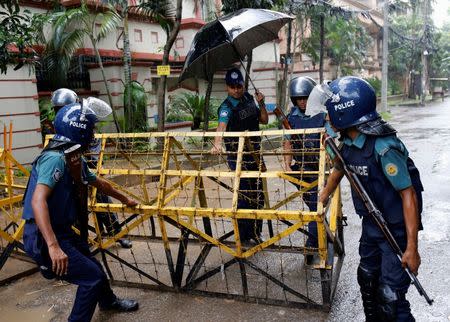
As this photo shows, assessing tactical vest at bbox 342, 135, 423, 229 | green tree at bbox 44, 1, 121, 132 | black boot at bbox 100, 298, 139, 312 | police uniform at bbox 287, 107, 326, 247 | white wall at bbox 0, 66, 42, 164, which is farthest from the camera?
green tree at bbox 44, 1, 121, 132

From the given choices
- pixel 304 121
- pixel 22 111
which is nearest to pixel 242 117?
pixel 304 121

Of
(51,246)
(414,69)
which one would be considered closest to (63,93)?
(51,246)

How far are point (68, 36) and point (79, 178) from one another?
766 cm

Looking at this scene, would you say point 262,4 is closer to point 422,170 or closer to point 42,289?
point 422,170

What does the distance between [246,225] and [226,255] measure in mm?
393

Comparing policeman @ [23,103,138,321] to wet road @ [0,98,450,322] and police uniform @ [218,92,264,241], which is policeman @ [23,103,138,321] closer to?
wet road @ [0,98,450,322]

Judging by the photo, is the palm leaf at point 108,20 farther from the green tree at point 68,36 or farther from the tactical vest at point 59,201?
the tactical vest at point 59,201

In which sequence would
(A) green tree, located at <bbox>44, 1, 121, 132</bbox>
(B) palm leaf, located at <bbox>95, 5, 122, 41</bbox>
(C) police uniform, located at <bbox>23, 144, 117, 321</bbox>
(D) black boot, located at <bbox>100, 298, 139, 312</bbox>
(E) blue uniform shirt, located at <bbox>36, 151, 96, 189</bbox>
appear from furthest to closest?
(B) palm leaf, located at <bbox>95, 5, 122, 41</bbox> → (A) green tree, located at <bbox>44, 1, 121, 132</bbox> → (D) black boot, located at <bbox>100, 298, 139, 312</bbox> → (C) police uniform, located at <bbox>23, 144, 117, 321</bbox> → (E) blue uniform shirt, located at <bbox>36, 151, 96, 189</bbox>

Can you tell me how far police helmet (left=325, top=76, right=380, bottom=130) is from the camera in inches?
97.3

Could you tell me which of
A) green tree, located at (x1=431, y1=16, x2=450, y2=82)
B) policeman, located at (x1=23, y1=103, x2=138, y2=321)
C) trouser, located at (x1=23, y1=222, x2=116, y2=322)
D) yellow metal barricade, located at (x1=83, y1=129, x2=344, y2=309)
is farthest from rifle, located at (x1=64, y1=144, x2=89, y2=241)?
green tree, located at (x1=431, y1=16, x2=450, y2=82)

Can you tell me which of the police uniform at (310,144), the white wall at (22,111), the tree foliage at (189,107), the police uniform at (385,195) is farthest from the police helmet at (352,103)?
the tree foliage at (189,107)

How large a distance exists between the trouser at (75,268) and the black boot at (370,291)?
1695 millimetres

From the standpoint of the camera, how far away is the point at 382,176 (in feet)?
8.10

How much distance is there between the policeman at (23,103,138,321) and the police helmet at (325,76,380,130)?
62.5 inches
